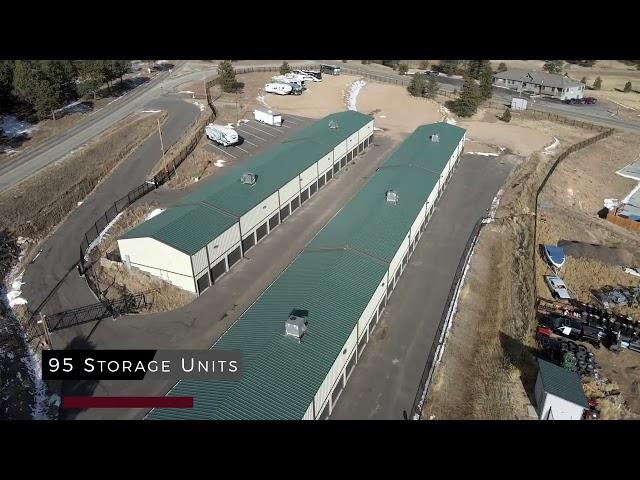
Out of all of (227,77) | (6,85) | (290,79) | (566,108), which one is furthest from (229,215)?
(566,108)

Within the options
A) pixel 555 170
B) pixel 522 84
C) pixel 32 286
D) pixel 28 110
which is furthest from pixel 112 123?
pixel 522 84

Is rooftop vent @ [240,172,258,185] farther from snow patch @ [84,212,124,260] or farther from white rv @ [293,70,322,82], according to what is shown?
white rv @ [293,70,322,82]

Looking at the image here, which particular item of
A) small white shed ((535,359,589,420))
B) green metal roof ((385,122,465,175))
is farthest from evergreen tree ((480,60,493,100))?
small white shed ((535,359,589,420))

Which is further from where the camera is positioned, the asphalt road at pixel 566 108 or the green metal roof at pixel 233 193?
the asphalt road at pixel 566 108

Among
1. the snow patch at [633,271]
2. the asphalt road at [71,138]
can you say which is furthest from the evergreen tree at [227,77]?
the snow patch at [633,271]

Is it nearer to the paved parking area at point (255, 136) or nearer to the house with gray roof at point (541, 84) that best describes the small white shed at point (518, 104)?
the house with gray roof at point (541, 84)

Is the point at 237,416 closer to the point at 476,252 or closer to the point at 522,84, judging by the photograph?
the point at 476,252
